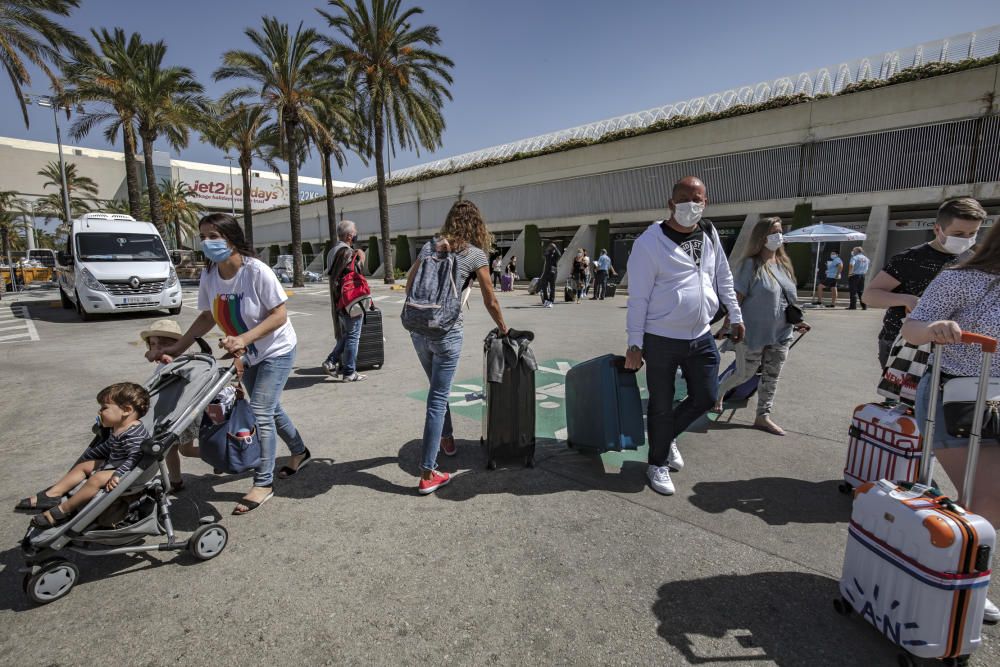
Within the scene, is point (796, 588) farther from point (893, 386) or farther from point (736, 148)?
point (736, 148)

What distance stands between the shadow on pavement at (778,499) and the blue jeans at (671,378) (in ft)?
1.30

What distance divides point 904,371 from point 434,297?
2849 millimetres

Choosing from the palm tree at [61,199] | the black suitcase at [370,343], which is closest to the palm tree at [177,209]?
the palm tree at [61,199]

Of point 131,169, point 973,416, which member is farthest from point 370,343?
point 131,169

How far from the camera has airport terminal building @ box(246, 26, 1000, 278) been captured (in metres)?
20.2

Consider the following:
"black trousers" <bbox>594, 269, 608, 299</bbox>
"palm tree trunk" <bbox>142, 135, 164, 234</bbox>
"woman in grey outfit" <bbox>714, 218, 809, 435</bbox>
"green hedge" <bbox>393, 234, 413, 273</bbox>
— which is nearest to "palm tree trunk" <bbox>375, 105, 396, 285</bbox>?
"palm tree trunk" <bbox>142, 135, 164, 234</bbox>

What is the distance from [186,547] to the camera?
260cm

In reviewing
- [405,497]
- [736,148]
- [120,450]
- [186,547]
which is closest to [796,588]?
[405,497]

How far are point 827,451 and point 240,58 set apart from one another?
2442cm

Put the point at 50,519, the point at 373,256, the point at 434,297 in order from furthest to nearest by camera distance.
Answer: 1. the point at 373,256
2. the point at 434,297
3. the point at 50,519

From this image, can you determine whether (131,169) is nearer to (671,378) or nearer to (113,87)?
(113,87)

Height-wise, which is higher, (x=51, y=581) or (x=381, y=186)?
(x=381, y=186)

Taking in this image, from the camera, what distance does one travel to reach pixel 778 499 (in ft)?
10.8

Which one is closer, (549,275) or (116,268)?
(116,268)
